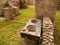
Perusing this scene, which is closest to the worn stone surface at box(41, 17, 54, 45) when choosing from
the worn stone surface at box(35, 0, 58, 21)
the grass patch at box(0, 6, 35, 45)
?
the worn stone surface at box(35, 0, 58, 21)

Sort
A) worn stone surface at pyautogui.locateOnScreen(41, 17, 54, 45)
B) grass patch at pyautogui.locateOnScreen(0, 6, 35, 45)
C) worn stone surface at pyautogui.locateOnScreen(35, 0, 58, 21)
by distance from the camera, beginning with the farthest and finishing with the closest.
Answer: worn stone surface at pyautogui.locateOnScreen(35, 0, 58, 21), grass patch at pyautogui.locateOnScreen(0, 6, 35, 45), worn stone surface at pyautogui.locateOnScreen(41, 17, 54, 45)

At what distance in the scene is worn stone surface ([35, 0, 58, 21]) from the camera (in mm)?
4715

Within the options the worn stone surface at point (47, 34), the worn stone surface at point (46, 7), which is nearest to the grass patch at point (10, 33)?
the worn stone surface at point (47, 34)

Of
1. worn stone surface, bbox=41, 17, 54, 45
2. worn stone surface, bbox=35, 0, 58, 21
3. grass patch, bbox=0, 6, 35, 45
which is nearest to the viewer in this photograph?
worn stone surface, bbox=41, 17, 54, 45

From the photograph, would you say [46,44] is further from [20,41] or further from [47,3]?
[47,3]

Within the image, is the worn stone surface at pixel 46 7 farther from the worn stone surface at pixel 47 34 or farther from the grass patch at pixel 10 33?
the grass patch at pixel 10 33

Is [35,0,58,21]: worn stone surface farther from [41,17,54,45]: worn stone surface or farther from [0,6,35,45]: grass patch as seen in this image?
[0,6,35,45]: grass patch

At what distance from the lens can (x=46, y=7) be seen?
475 cm

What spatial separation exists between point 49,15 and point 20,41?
1375 mm

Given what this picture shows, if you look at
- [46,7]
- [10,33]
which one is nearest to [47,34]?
[46,7]

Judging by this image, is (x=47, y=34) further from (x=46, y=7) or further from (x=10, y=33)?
(x=10, y=33)

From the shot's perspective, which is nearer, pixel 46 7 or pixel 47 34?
pixel 47 34

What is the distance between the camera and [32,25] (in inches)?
145

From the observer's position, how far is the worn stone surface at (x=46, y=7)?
4715 mm
